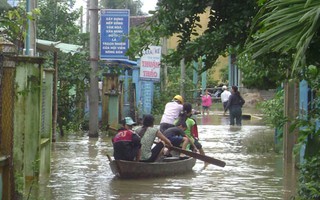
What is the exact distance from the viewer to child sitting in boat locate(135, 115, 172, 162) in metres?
13.3

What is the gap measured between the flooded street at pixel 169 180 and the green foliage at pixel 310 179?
11.5ft

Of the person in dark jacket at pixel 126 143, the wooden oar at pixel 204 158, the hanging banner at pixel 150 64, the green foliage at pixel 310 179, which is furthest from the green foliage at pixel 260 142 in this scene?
the green foliage at pixel 310 179

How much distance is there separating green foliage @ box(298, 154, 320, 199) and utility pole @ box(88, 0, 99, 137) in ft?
45.6

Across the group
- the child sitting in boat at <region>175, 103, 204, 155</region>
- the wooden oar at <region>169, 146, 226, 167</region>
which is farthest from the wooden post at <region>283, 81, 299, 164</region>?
the child sitting in boat at <region>175, 103, 204, 155</region>

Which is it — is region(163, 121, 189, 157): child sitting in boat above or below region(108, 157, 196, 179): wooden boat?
above

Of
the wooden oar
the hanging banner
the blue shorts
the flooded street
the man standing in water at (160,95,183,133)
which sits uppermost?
the hanging banner

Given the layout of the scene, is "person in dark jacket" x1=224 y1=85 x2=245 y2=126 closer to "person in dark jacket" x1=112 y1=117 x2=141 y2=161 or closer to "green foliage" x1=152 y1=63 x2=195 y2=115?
"green foliage" x1=152 y1=63 x2=195 y2=115

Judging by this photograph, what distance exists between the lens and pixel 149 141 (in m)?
13.3

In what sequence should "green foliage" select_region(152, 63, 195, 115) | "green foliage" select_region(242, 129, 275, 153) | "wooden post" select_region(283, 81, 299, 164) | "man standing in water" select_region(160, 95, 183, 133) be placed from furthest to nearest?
"green foliage" select_region(152, 63, 195, 115) < "green foliage" select_region(242, 129, 275, 153) < "man standing in water" select_region(160, 95, 183, 133) < "wooden post" select_region(283, 81, 299, 164)

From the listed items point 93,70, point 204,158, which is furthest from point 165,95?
point 204,158

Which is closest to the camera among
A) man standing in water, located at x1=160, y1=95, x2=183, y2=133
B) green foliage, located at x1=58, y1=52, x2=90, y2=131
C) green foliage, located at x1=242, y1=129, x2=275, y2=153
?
man standing in water, located at x1=160, y1=95, x2=183, y2=133

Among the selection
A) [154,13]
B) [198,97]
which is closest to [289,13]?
[154,13]

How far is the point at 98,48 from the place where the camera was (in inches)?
872

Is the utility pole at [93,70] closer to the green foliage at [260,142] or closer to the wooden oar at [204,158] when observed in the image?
the green foliage at [260,142]
